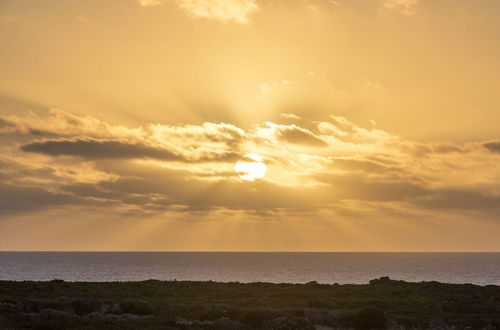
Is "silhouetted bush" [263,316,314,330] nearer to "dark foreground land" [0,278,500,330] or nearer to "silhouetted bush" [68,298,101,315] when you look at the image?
"dark foreground land" [0,278,500,330]

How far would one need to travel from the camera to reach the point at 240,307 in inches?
2105

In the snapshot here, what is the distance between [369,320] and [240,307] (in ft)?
42.4

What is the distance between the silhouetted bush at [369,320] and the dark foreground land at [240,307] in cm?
9

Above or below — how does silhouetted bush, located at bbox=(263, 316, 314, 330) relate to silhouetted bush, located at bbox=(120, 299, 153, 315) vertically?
below

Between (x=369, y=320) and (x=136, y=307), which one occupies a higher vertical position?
(x=136, y=307)

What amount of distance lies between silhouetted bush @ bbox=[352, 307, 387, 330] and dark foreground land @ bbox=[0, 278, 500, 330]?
3.3 inches

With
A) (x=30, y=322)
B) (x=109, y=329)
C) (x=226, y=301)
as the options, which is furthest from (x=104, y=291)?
(x=109, y=329)

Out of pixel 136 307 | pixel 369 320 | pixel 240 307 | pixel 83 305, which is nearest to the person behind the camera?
pixel 369 320

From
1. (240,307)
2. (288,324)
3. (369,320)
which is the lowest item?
(288,324)

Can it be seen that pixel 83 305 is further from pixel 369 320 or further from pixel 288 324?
pixel 369 320

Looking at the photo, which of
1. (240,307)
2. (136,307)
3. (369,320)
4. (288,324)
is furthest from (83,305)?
(369,320)

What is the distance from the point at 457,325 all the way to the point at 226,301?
24039 mm

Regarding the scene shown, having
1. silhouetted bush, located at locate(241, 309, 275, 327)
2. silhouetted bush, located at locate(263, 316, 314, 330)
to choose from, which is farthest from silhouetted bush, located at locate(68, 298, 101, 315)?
silhouetted bush, located at locate(263, 316, 314, 330)

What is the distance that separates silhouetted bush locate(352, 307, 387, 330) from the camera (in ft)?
155
